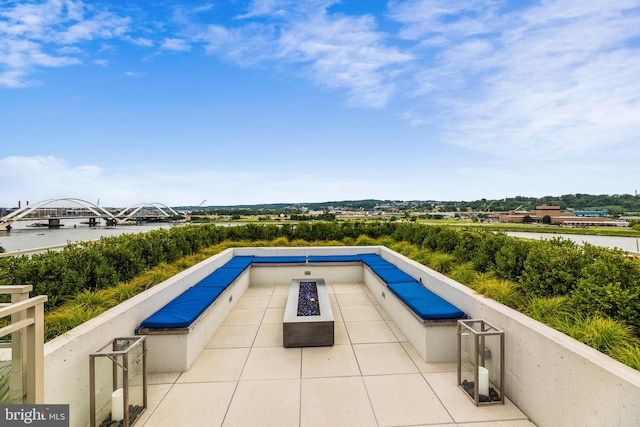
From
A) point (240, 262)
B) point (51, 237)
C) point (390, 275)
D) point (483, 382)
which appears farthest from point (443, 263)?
point (51, 237)

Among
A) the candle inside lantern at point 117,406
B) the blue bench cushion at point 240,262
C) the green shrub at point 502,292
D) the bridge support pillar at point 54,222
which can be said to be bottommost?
the bridge support pillar at point 54,222

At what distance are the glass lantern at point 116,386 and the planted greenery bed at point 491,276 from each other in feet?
1.77

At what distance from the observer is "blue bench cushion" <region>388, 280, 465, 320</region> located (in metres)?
3.43

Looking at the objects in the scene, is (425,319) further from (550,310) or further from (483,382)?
(550,310)

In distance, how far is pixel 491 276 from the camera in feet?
13.6

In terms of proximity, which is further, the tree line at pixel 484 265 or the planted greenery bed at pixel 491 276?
the tree line at pixel 484 265

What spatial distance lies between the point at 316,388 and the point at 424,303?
1.89 m

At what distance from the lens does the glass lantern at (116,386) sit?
2297 millimetres

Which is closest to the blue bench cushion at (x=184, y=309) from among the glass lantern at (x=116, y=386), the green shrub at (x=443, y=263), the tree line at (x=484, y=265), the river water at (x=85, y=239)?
the glass lantern at (x=116, y=386)

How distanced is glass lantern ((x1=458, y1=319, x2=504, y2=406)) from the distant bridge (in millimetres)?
52141

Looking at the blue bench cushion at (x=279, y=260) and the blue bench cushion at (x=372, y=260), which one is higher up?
the blue bench cushion at (x=372, y=260)

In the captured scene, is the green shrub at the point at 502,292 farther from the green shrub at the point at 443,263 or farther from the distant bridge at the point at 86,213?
the distant bridge at the point at 86,213

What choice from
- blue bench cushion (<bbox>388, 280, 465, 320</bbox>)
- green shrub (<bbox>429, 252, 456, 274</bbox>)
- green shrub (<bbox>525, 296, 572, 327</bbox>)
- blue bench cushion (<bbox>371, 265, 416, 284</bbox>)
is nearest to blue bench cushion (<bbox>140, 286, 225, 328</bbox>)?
blue bench cushion (<bbox>388, 280, 465, 320</bbox>)

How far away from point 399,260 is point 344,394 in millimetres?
4201
